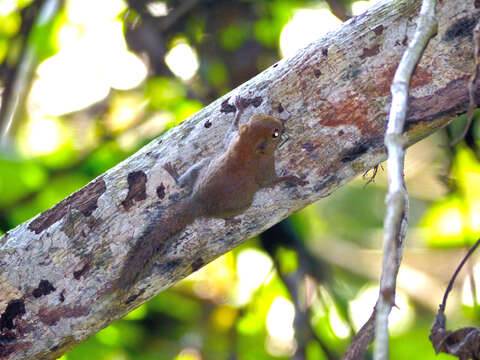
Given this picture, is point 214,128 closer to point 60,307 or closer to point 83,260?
point 83,260

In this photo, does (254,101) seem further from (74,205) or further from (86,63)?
(86,63)

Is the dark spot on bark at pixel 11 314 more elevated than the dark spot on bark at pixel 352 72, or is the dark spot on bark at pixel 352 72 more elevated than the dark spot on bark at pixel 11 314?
the dark spot on bark at pixel 352 72

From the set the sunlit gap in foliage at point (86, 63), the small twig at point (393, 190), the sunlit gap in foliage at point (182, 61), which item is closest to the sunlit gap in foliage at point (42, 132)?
the sunlit gap in foliage at point (86, 63)

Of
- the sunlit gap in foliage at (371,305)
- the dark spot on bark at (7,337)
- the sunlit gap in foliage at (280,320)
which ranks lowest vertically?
the dark spot on bark at (7,337)

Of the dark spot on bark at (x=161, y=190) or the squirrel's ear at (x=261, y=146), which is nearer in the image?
the dark spot on bark at (x=161, y=190)

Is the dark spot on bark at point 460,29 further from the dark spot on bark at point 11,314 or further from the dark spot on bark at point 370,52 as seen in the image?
the dark spot on bark at point 11,314

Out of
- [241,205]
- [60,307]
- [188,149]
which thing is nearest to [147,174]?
[188,149]

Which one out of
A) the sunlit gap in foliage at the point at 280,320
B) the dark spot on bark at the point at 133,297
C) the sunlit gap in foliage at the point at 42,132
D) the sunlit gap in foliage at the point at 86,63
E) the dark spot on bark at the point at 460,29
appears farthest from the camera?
the sunlit gap in foliage at the point at 42,132
